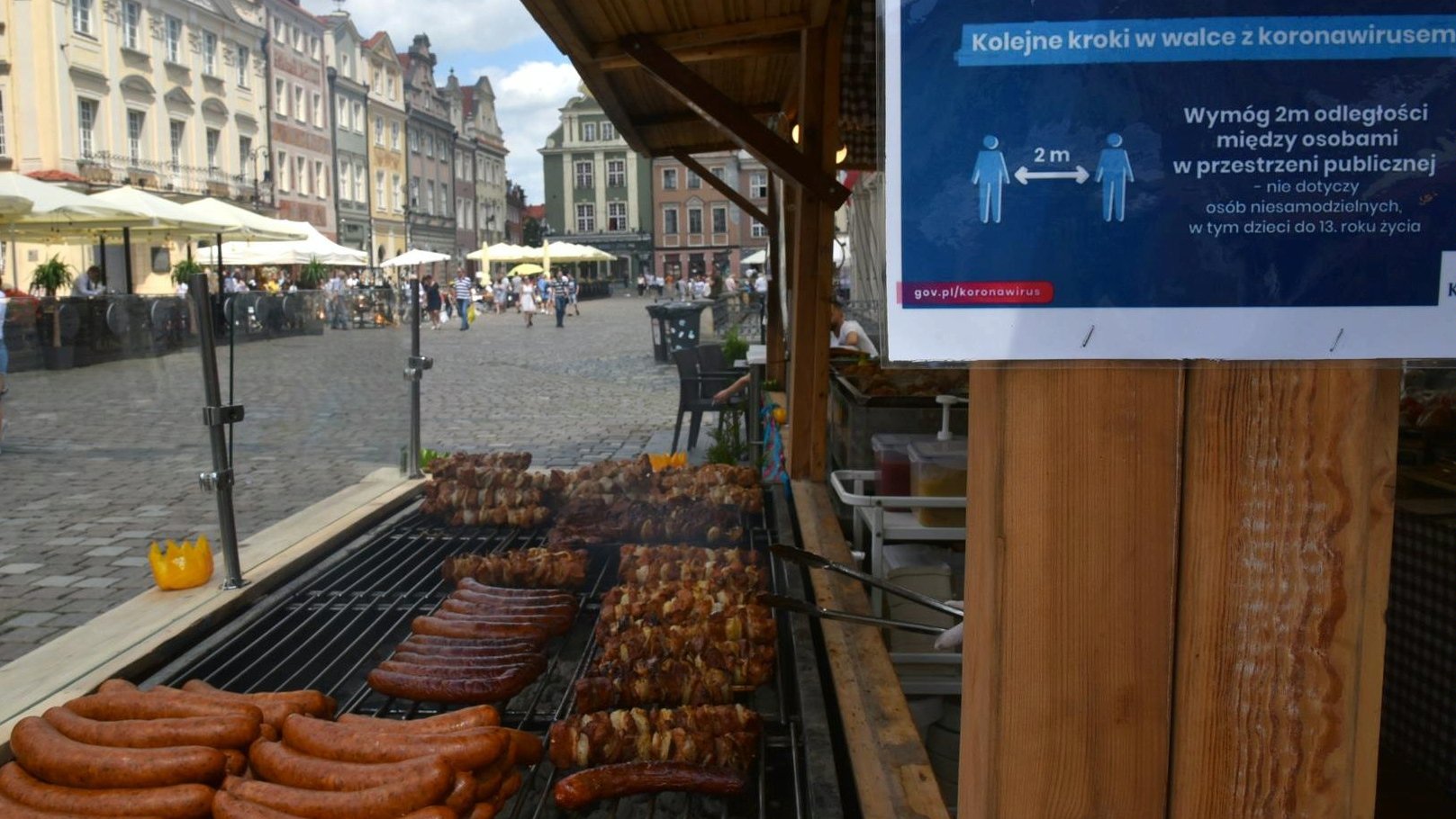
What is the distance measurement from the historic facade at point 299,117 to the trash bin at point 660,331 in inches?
1234

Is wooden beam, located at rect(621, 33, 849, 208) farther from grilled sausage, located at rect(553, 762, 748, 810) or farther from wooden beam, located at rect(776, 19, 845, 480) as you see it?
grilled sausage, located at rect(553, 762, 748, 810)

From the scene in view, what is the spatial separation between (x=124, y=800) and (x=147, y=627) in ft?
4.12

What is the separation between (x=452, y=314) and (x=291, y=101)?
555 inches

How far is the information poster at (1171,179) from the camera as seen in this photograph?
1.36m

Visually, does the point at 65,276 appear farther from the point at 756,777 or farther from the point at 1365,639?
the point at 1365,639

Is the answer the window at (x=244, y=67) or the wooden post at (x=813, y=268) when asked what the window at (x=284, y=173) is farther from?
the wooden post at (x=813, y=268)

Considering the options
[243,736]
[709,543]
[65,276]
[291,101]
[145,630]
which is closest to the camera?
[243,736]

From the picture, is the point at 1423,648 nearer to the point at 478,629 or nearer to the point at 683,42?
the point at 478,629

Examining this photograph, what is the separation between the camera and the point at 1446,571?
140 inches

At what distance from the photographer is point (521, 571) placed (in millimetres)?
4258

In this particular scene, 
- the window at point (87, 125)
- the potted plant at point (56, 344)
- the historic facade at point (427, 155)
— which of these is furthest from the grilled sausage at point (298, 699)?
the historic facade at point (427, 155)

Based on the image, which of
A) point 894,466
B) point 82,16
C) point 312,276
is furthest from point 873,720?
point 82,16

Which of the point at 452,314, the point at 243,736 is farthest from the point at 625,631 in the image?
the point at 452,314

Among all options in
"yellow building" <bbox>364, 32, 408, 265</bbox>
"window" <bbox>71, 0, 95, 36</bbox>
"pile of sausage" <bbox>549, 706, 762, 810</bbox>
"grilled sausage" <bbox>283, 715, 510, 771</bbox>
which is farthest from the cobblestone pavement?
"yellow building" <bbox>364, 32, 408, 265</bbox>
